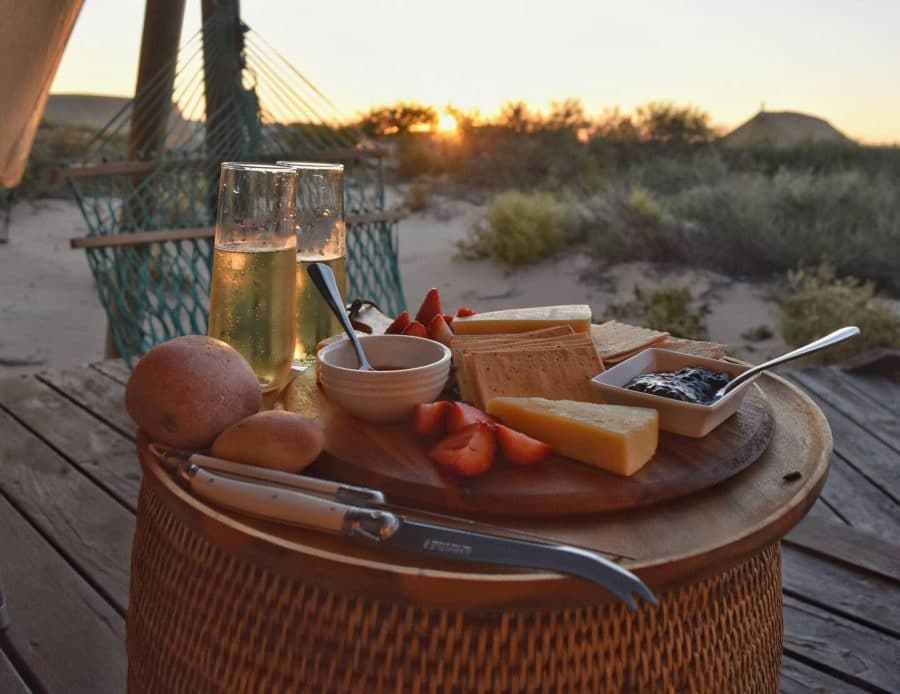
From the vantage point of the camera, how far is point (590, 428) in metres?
0.87

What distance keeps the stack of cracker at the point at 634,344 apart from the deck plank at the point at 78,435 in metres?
1.41

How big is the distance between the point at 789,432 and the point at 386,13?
5.29 metres

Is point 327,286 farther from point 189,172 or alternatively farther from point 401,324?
point 189,172

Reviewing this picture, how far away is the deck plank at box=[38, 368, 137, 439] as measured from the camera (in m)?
2.56

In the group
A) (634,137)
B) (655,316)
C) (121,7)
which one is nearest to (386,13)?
(121,7)

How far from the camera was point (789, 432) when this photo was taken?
42.3 inches

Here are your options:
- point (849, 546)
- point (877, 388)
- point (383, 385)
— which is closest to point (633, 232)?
point (877, 388)

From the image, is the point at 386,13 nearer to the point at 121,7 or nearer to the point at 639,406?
the point at 121,7

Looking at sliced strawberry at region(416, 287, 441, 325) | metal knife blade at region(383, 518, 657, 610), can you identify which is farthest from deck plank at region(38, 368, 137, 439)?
metal knife blade at region(383, 518, 657, 610)

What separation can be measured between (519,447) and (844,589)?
1.23 metres

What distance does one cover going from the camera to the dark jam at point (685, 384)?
0.97 metres

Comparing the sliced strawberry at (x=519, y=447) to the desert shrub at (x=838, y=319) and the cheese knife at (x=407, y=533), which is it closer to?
the cheese knife at (x=407, y=533)

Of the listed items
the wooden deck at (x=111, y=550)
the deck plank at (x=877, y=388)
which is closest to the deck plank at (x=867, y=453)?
the wooden deck at (x=111, y=550)

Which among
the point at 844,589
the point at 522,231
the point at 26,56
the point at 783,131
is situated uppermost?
the point at 783,131
